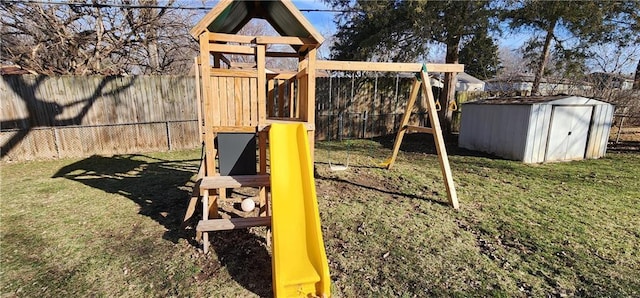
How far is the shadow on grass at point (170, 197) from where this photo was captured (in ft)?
10.1

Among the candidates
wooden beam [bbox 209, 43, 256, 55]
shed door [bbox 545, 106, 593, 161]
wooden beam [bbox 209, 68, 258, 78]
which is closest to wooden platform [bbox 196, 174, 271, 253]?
wooden beam [bbox 209, 68, 258, 78]

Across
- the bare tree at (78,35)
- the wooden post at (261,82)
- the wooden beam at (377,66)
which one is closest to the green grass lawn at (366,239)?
the wooden post at (261,82)

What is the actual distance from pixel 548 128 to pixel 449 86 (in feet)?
11.8

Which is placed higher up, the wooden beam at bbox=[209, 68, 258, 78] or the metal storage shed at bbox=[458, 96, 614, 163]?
the wooden beam at bbox=[209, 68, 258, 78]

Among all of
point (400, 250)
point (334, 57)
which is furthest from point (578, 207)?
point (334, 57)

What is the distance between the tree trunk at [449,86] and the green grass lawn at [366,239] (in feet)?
15.8

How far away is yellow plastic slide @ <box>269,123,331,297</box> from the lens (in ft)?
8.69

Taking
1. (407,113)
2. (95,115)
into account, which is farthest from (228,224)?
(95,115)

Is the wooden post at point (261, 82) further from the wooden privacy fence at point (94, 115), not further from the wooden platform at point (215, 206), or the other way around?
the wooden privacy fence at point (94, 115)

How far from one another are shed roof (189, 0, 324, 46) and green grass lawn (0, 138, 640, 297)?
2654mm

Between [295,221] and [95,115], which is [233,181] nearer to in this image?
[295,221]

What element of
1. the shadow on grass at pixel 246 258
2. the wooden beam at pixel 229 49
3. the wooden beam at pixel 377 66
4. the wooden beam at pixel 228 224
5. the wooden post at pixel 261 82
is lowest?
the shadow on grass at pixel 246 258

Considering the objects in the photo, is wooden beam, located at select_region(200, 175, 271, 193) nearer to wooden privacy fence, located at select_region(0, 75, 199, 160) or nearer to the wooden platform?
the wooden platform

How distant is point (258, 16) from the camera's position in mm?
4844
